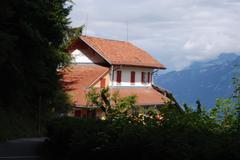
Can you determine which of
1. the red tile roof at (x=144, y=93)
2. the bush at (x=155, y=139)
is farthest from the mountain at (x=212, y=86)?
the red tile roof at (x=144, y=93)

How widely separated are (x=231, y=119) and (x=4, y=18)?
685 inches

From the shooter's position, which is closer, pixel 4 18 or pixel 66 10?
pixel 4 18

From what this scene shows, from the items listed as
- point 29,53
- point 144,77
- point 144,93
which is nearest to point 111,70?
point 144,93

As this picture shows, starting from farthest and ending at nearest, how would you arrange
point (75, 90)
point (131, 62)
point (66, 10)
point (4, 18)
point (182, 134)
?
point (131, 62) → point (75, 90) → point (66, 10) → point (4, 18) → point (182, 134)

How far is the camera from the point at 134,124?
10.6 metres

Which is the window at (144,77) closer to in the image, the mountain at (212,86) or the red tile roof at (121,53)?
the red tile roof at (121,53)

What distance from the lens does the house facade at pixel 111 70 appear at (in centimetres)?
5297

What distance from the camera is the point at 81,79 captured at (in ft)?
178

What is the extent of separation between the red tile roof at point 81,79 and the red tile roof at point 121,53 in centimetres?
157

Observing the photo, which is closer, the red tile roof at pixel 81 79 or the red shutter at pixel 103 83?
the red tile roof at pixel 81 79

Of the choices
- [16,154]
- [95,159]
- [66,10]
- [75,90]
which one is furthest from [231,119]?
[75,90]

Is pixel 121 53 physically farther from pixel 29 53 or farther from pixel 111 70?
pixel 29 53

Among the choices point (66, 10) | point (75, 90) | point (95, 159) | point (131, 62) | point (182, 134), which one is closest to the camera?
point (182, 134)

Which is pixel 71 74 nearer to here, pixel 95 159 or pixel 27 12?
pixel 27 12
